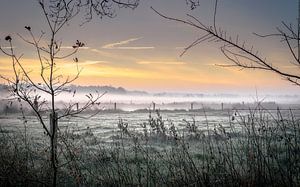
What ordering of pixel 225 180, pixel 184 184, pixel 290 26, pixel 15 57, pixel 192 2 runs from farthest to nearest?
pixel 184 184, pixel 225 180, pixel 192 2, pixel 15 57, pixel 290 26

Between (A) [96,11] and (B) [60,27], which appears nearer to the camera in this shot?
(B) [60,27]

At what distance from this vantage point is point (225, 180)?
5.04 metres

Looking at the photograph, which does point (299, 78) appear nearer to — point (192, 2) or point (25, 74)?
point (192, 2)

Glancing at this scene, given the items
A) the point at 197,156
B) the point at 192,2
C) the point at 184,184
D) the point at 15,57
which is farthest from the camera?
the point at 197,156

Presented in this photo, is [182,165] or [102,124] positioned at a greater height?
[182,165]

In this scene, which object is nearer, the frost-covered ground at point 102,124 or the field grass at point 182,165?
the field grass at point 182,165

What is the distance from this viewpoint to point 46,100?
425 centimetres

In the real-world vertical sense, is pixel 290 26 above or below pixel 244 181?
above

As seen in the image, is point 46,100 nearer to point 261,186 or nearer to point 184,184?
point 184,184

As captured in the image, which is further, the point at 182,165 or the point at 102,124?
the point at 102,124

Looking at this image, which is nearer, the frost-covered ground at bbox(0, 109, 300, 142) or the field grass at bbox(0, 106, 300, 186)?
the field grass at bbox(0, 106, 300, 186)

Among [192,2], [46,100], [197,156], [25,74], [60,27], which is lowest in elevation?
[197,156]

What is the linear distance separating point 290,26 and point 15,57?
3013 millimetres

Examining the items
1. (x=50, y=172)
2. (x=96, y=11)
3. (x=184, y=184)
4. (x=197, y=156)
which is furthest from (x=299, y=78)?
(x=197, y=156)
